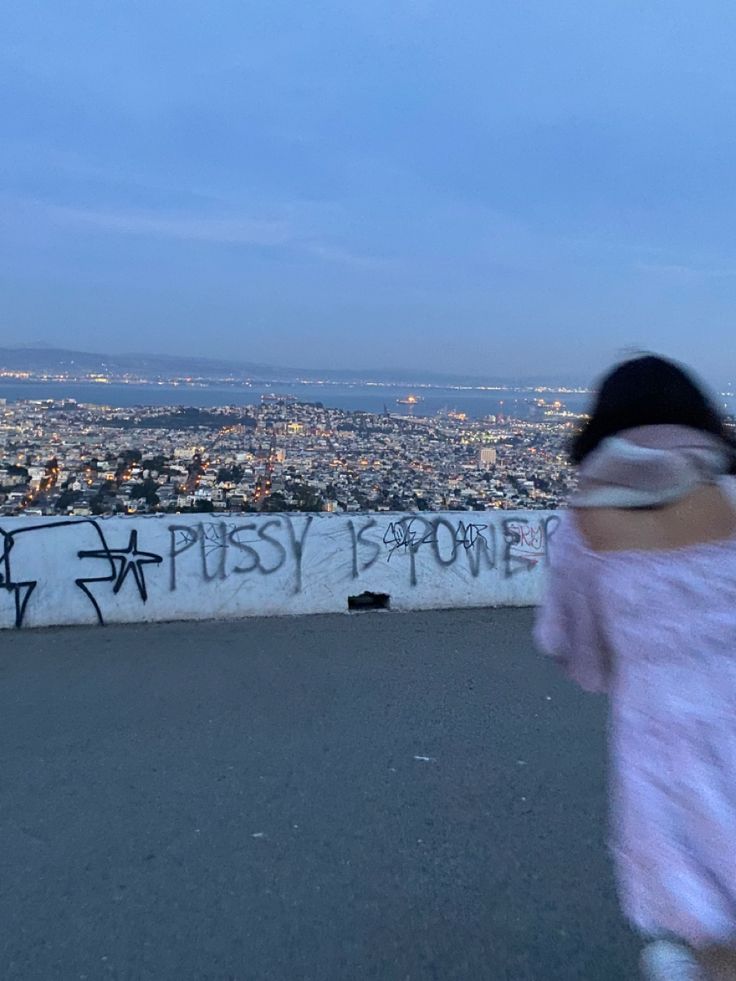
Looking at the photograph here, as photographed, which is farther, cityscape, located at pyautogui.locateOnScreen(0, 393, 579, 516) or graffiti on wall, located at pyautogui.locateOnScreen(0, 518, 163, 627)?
cityscape, located at pyautogui.locateOnScreen(0, 393, 579, 516)

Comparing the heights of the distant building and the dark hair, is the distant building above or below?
below

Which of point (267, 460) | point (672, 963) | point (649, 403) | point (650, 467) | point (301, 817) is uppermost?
point (649, 403)

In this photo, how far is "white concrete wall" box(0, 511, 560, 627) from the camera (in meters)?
6.69

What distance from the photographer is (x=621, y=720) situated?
1.55m

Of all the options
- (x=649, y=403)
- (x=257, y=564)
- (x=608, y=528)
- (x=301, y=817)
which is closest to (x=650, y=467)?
(x=608, y=528)

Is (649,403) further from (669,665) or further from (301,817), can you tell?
(301,817)

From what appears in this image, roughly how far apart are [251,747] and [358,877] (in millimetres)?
1359

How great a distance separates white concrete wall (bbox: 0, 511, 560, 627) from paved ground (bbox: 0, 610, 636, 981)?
73cm

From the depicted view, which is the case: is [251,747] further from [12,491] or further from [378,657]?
[12,491]

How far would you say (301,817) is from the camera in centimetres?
371

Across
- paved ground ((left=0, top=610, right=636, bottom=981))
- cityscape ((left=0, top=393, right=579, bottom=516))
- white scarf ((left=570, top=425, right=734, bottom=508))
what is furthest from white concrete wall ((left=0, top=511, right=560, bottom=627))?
white scarf ((left=570, top=425, right=734, bottom=508))

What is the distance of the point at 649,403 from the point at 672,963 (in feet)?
3.73

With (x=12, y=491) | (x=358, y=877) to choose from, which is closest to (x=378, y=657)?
(x=358, y=877)

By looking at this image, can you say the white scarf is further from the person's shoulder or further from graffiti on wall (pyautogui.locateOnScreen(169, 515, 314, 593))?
graffiti on wall (pyautogui.locateOnScreen(169, 515, 314, 593))
